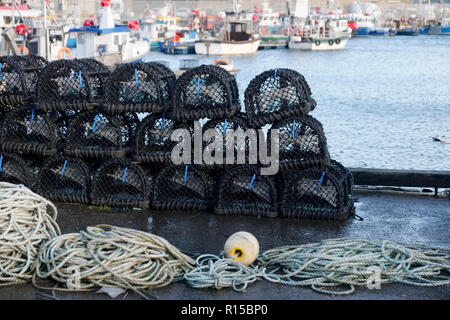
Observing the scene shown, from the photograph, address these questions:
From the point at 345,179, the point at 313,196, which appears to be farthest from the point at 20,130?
the point at 345,179

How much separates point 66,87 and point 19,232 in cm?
232

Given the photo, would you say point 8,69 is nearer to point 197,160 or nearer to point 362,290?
point 197,160

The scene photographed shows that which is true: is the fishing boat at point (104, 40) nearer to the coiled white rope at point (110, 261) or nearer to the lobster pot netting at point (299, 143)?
the lobster pot netting at point (299, 143)

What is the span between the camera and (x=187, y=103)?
6.40 m

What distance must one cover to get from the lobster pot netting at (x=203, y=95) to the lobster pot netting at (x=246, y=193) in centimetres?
57

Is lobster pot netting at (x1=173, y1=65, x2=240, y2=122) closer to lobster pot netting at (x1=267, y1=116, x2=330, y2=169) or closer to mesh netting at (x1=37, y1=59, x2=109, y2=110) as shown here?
lobster pot netting at (x1=267, y1=116, x2=330, y2=169)

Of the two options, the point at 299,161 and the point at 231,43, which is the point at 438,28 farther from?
the point at 299,161

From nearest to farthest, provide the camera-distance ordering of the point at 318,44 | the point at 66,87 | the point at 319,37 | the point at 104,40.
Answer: the point at 66,87, the point at 104,40, the point at 318,44, the point at 319,37

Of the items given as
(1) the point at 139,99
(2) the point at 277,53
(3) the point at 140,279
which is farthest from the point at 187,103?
(2) the point at 277,53

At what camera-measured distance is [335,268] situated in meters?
4.66

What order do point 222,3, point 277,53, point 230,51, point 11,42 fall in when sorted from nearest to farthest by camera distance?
1. point 11,42
2. point 230,51
3. point 277,53
4. point 222,3

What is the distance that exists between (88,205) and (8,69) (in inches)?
65.7

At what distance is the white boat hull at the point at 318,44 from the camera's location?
6125 cm

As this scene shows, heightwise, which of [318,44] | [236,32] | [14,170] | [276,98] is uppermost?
[276,98]
